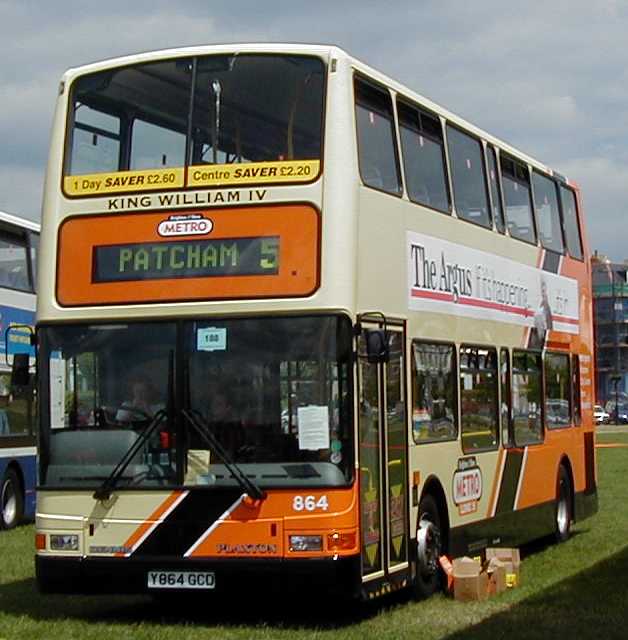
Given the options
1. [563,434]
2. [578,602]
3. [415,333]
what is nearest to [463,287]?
[415,333]

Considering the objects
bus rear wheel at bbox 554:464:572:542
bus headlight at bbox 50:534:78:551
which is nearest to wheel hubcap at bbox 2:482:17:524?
bus rear wheel at bbox 554:464:572:542

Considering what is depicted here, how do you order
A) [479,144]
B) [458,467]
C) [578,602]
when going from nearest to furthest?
[578,602] < [458,467] < [479,144]

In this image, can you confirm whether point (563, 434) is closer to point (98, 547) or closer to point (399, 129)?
point (399, 129)

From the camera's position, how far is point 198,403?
12.8m

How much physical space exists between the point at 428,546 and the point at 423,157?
3.63 metres

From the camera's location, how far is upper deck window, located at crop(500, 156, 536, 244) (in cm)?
1830

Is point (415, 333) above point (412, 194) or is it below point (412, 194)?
below

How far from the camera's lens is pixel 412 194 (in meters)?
14.7

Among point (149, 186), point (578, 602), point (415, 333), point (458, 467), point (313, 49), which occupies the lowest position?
point (578, 602)

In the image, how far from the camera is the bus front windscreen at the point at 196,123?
1302cm

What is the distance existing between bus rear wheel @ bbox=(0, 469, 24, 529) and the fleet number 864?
13.1 meters

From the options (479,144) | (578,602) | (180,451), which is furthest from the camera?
(479,144)

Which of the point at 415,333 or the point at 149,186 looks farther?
the point at 415,333

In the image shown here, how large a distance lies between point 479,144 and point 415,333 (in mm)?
3673
